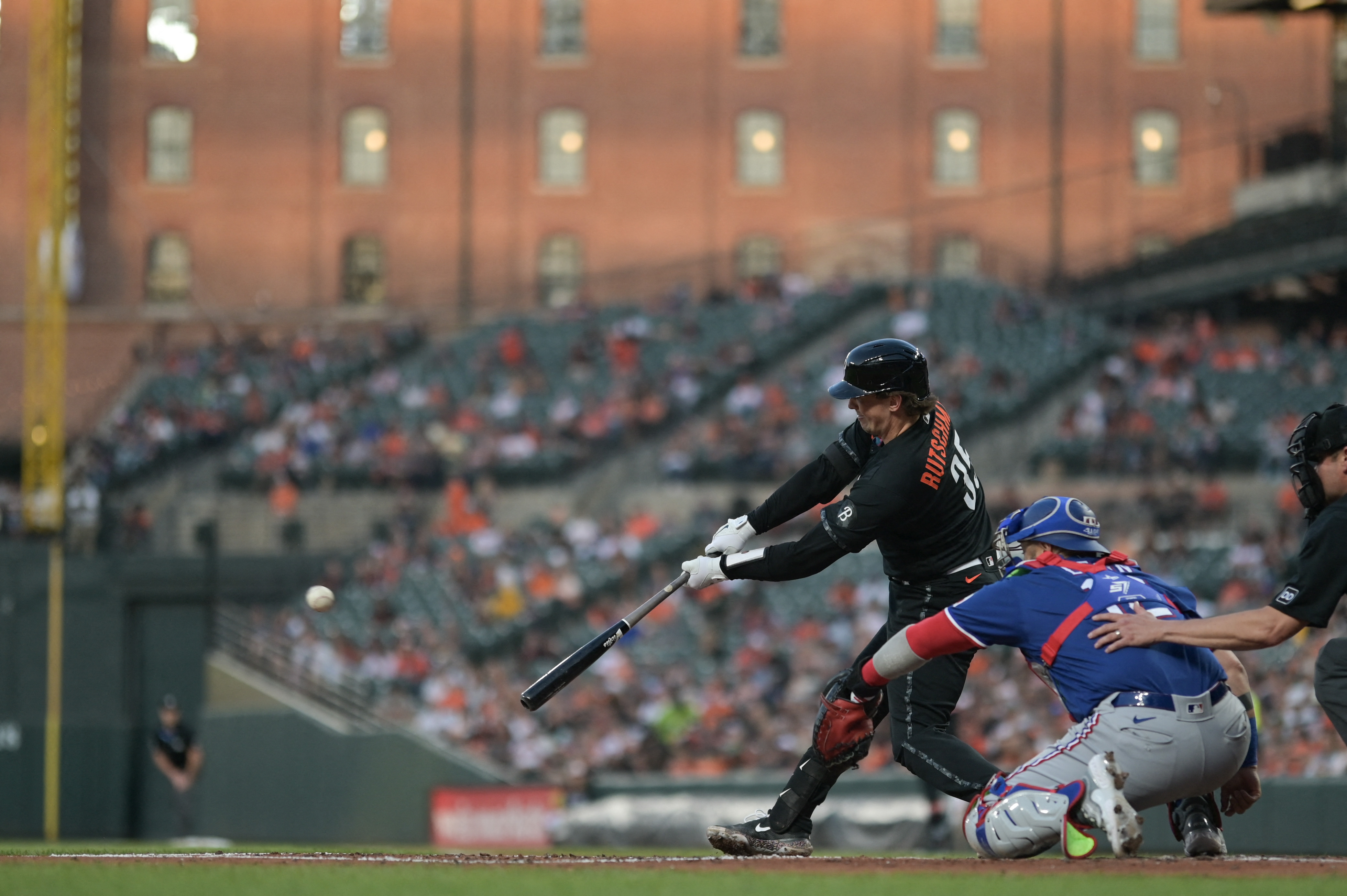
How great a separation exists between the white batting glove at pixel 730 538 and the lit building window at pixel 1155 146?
36570 millimetres

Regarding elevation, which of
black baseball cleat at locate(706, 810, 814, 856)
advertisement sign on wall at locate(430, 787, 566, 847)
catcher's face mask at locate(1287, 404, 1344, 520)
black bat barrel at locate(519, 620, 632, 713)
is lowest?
advertisement sign on wall at locate(430, 787, 566, 847)

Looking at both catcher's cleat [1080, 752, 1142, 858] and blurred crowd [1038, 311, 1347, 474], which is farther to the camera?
blurred crowd [1038, 311, 1347, 474]

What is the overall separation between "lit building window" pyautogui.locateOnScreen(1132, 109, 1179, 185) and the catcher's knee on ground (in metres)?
37.4

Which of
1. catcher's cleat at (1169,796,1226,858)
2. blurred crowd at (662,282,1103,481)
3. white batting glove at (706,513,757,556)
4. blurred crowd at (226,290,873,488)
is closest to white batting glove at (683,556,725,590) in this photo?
white batting glove at (706,513,757,556)

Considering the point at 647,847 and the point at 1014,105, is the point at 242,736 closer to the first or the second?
the point at 647,847

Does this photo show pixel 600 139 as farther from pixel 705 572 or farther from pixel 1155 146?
Answer: pixel 705 572

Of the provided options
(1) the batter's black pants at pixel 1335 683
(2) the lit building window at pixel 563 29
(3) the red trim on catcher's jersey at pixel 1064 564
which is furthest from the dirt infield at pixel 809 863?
(2) the lit building window at pixel 563 29

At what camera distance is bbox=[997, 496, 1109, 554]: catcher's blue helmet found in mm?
7348

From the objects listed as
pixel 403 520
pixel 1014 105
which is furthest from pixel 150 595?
pixel 1014 105

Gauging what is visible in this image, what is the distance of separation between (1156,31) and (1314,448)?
38009 millimetres

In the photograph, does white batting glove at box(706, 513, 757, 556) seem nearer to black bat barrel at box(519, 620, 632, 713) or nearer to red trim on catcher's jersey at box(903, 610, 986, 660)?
black bat barrel at box(519, 620, 632, 713)

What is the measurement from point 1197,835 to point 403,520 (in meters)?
21.0

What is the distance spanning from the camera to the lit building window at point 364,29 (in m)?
42.9

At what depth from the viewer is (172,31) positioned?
4272 centimetres
